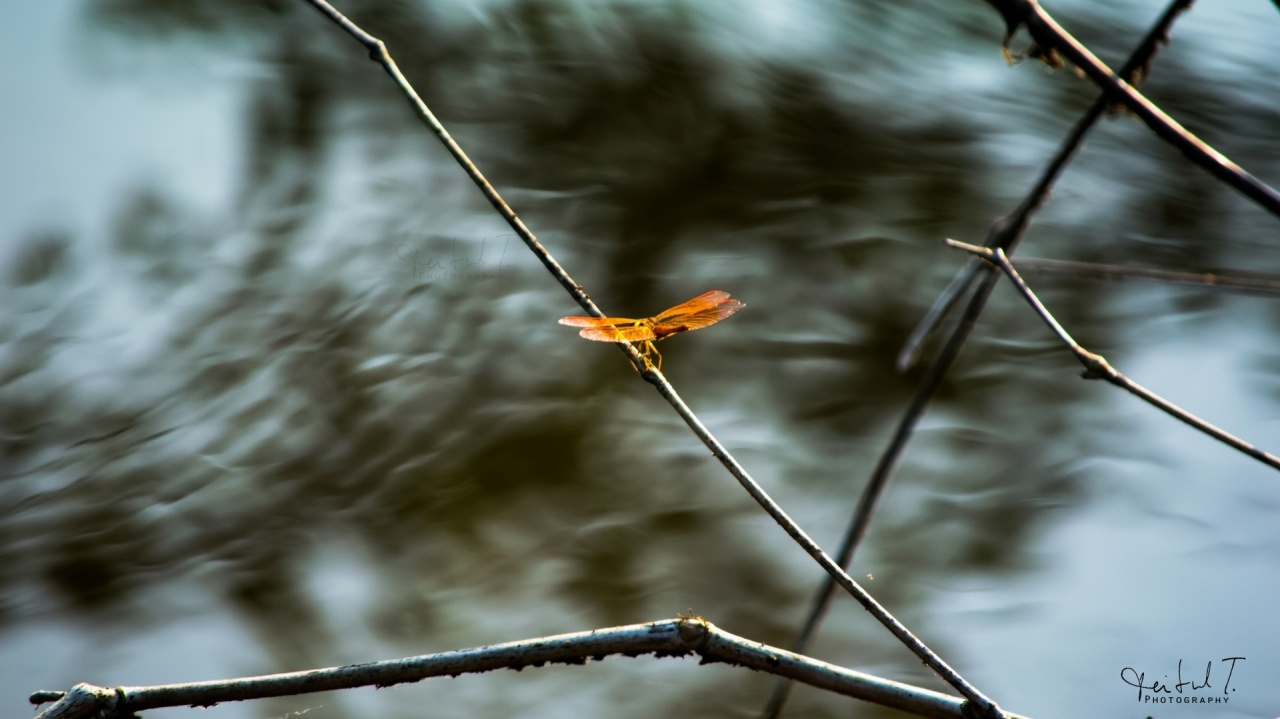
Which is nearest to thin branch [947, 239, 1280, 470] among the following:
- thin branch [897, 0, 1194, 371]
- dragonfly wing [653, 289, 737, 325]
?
thin branch [897, 0, 1194, 371]

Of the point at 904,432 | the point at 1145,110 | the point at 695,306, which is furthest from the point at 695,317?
the point at 1145,110

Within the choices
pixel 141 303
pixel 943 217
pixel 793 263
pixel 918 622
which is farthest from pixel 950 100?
pixel 141 303

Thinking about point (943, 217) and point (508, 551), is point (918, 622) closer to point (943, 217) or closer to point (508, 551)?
point (508, 551)

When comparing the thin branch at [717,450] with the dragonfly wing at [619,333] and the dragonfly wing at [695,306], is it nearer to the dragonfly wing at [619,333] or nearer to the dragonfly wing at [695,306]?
the dragonfly wing at [619,333]

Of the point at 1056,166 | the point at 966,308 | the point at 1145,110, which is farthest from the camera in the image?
the point at 966,308

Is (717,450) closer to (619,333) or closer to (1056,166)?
(619,333)
